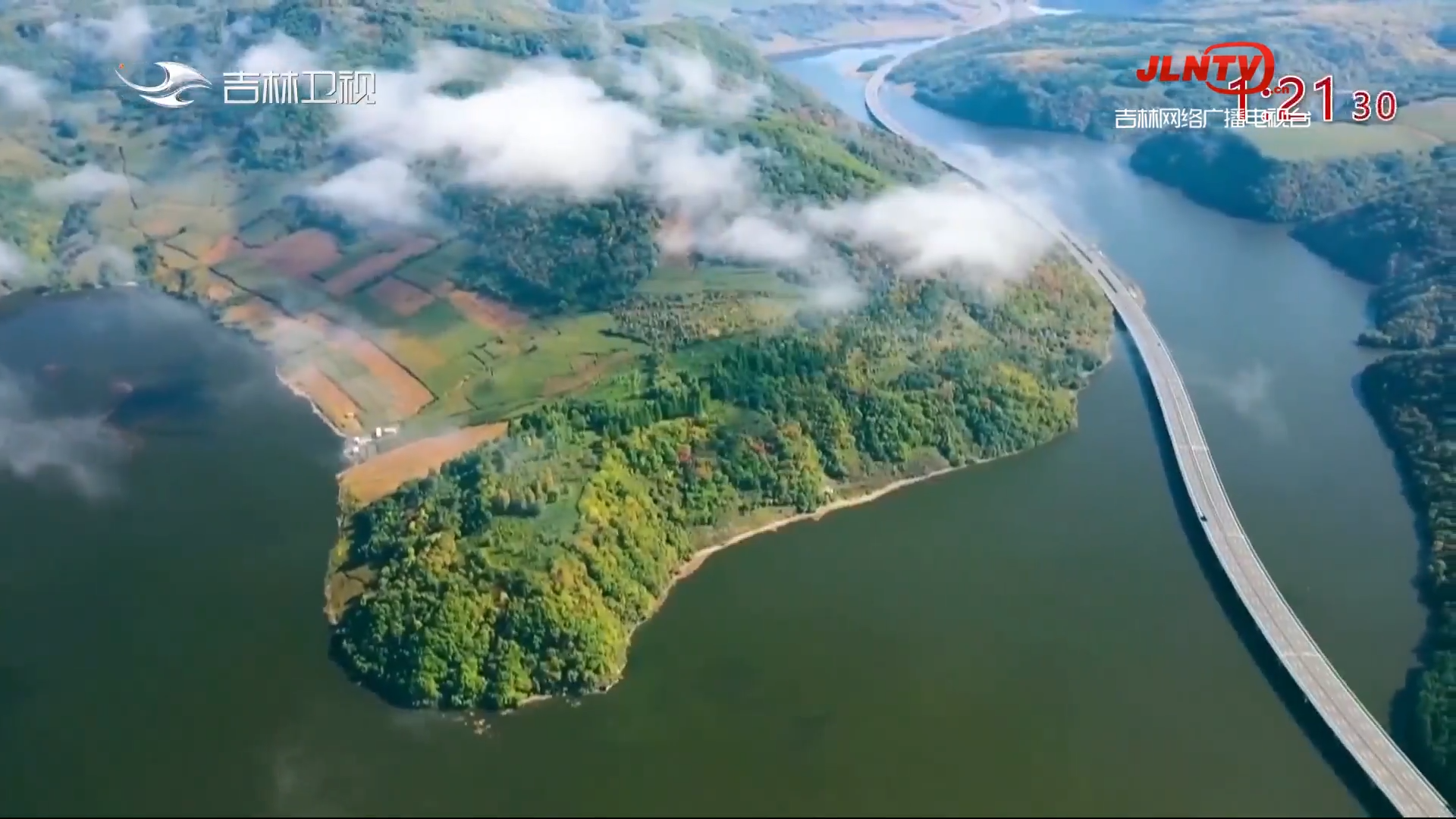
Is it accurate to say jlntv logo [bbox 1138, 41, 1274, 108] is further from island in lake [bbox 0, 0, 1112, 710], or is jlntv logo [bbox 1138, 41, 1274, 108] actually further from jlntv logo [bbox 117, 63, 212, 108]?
jlntv logo [bbox 117, 63, 212, 108]

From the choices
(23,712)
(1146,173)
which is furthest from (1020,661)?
(1146,173)

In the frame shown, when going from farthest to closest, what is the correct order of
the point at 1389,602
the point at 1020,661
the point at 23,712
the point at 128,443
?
the point at 128,443 → the point at 1389,602 → the point at 1020,661 → the point at 23,712

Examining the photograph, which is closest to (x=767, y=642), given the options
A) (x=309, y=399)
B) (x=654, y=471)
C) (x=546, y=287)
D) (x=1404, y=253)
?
(x=654, y=471)

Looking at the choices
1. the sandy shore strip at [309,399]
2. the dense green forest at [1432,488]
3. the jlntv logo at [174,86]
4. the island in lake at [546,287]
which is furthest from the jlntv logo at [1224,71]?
the sandy shore strip at [309,399]

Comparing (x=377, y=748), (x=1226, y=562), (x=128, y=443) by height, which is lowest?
(x=128, y=443)

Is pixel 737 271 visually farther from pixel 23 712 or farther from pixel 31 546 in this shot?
pixel 23 712

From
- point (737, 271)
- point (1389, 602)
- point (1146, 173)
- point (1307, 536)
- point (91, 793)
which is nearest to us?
point (91, 793)
